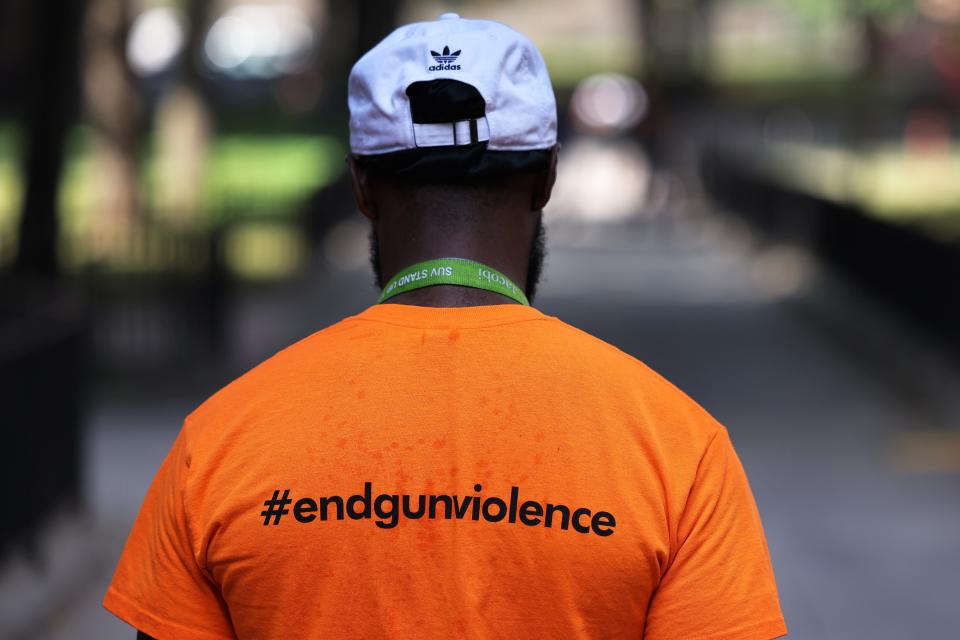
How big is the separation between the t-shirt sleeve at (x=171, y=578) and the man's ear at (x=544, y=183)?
1.90ft

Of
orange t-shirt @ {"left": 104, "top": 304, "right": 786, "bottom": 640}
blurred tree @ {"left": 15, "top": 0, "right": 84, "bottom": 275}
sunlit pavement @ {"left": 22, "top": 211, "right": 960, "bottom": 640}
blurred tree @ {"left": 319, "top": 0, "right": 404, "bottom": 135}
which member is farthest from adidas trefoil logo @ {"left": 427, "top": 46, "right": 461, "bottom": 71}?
blurred tree @ {"left": 319, "top": 0, "right": 404, "bottom": 135}

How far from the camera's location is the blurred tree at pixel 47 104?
511 inches

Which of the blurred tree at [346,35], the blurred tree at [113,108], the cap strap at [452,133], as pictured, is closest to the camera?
the cap strap at [452,133]

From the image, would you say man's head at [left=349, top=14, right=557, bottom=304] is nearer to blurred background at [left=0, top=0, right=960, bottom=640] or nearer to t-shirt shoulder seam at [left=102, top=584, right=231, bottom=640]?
t-shirt shoulder seam at [left=102, top=584, right=231, bottom=640]

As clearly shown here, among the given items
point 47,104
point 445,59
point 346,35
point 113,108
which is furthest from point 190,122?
point 445,59

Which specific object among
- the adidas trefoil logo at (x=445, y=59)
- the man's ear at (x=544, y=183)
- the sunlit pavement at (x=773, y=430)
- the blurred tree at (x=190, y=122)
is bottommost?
the sunlit pavement at (x=773, y=430)

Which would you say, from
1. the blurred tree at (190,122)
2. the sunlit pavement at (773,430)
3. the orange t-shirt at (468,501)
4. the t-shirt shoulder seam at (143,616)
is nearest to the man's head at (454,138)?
the orange t-shirt at (468,501)

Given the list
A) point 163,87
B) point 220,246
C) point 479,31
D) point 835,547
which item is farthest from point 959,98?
point 479,31

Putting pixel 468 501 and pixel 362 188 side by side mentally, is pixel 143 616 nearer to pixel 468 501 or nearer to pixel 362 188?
pixel 468 501

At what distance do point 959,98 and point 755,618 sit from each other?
50251mm

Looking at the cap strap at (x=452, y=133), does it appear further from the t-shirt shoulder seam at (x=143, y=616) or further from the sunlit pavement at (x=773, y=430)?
the sunlit pavement at (x=773, y=430)

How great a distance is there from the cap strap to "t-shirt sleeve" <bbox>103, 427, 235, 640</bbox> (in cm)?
50

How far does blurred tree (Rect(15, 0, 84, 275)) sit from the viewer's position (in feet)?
42.5

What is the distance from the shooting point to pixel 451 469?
2053 mm
